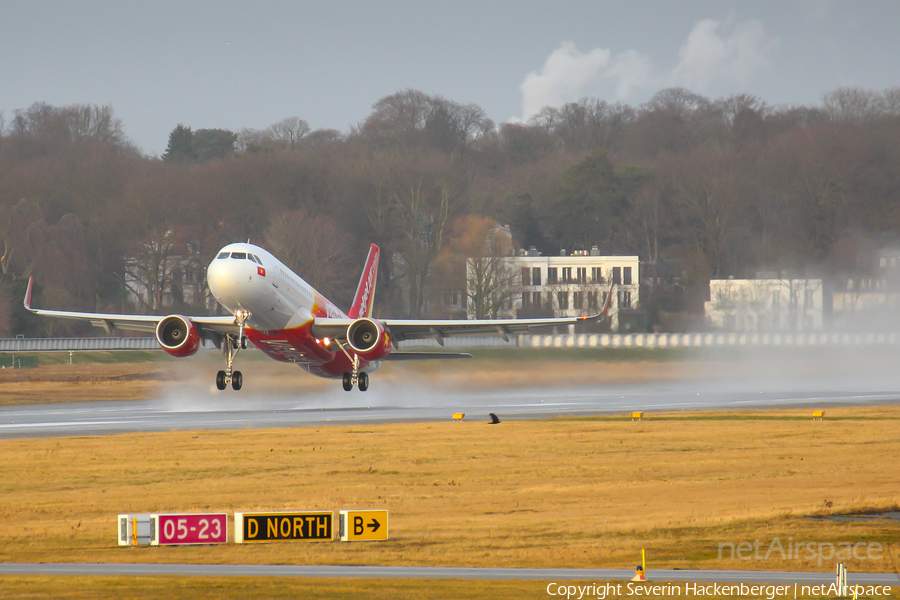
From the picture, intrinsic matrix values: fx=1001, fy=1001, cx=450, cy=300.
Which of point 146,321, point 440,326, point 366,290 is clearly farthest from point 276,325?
point 366,290

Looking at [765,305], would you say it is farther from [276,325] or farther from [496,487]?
[496,487]

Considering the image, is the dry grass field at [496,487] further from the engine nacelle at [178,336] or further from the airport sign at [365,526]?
the engine nacelle at [178,336]

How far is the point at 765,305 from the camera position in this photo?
95.1 m

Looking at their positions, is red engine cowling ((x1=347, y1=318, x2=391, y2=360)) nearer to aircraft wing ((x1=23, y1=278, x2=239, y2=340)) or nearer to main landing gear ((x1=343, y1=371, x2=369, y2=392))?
main landing gear ((x1=343, y1=371, x2=369, y2=392))

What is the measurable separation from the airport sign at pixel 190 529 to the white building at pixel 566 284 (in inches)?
3008

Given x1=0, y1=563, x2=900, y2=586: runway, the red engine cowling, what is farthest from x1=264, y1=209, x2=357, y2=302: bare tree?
x1=0, y1=563, x2=900, y2=586: runway

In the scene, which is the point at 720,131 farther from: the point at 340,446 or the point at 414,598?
the point at 414,598

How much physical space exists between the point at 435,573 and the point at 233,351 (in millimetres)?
22692

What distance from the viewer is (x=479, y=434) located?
3825 centimetres

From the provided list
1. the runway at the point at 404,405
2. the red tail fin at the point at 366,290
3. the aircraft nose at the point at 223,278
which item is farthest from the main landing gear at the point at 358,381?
the aircraft nose at the point at 223,278

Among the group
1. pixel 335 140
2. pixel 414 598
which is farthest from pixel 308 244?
pixel 414 598

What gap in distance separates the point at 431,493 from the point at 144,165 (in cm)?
10757

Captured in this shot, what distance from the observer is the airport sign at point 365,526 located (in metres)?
19.4

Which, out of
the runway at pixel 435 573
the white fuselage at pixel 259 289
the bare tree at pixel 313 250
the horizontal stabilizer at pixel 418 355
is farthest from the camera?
the bare tree at pixel 313 250
